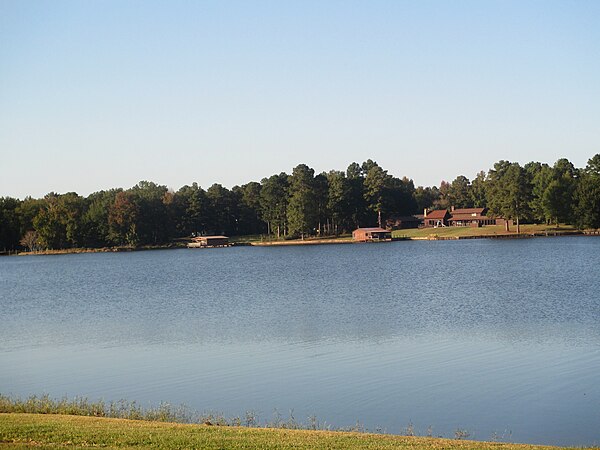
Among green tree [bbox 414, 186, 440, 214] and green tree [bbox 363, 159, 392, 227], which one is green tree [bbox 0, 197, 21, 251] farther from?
green tree [bbox 414, 186, 440, 214]

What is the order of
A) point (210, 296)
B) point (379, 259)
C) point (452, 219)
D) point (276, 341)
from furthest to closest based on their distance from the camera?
point (452, 219), point (379, 259), point (210, 296), point (276, 341)

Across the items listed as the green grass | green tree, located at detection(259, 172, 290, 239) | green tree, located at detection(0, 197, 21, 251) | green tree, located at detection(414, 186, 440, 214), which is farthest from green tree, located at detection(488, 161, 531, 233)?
green tree, located at detection(0, 197, 21, 251)

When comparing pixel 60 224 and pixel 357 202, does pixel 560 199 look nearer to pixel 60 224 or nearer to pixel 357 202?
pixel 357 202

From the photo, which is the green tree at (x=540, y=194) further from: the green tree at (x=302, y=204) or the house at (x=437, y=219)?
the green tree at (x=302, y=204)

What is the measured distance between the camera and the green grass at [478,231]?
127000 millimetres

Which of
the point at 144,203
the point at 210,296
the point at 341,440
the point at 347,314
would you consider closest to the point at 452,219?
the point at 144,203

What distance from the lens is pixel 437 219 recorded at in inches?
6186

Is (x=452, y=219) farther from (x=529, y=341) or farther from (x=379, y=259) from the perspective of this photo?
(x=529, y=341)

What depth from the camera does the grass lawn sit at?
42.3 ft

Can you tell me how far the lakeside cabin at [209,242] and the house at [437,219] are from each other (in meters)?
42.5

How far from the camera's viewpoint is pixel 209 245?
5842 inches

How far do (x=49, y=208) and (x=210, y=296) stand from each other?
10044 centimetres

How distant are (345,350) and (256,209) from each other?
13455cm

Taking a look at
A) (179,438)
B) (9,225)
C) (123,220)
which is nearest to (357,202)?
(123,220)
